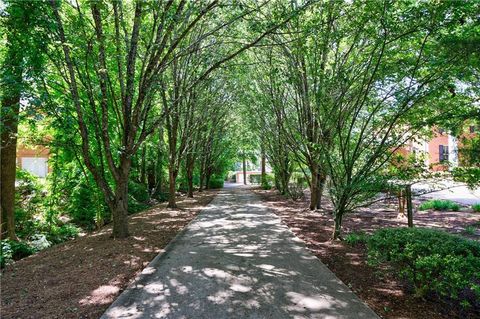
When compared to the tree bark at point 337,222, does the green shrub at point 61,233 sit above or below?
below

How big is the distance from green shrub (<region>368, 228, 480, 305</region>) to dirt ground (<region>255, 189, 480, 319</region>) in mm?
266

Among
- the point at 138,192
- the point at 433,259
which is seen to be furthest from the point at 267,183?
the point at 433,259

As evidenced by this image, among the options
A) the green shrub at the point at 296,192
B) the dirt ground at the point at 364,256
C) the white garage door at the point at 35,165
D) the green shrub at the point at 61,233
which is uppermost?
the white garage door at the point at 35,165

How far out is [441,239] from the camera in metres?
4.45

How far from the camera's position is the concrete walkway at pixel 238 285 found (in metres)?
3.79

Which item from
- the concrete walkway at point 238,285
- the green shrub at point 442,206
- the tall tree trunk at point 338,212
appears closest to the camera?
the concrete walkway at point 238,285

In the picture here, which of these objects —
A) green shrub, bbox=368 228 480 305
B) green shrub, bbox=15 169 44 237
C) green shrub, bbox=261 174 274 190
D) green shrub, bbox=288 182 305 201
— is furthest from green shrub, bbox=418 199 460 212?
green shrub, bbox=261 174 274 190

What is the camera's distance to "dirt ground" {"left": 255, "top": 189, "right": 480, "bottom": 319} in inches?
151

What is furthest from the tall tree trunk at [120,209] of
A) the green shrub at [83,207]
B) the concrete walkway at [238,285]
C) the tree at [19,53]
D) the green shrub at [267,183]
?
the green shrub at [267,183]

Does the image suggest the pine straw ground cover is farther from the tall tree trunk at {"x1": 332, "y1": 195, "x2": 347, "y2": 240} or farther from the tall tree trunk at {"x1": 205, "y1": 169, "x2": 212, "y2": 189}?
the tall tree trunk at {"x1": 205, "y1": 169, "x2": 212, "y2": 189}

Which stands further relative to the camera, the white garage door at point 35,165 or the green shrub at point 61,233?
the white garage door at point 35,165

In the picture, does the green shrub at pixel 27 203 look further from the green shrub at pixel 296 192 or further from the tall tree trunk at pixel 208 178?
the tall tree trunk at pixel 208 178

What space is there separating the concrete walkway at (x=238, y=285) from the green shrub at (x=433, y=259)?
2.60 ft

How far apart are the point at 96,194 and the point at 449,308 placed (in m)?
10.6
